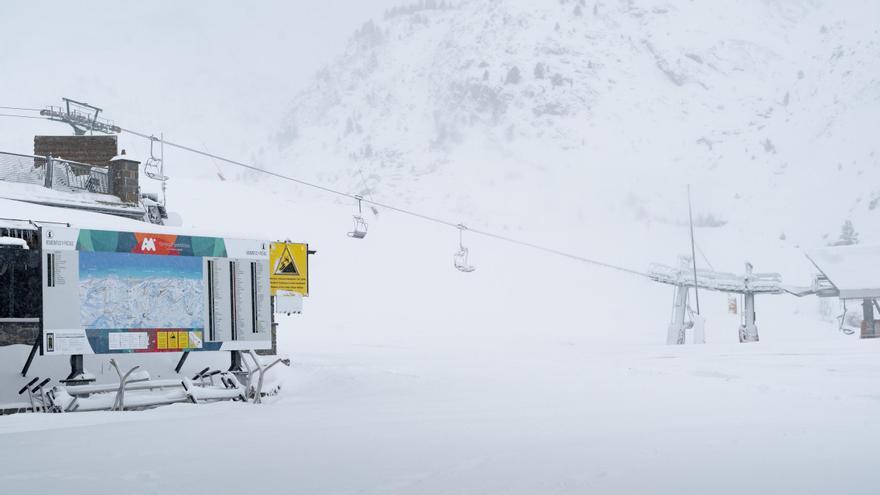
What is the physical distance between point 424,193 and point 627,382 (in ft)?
383

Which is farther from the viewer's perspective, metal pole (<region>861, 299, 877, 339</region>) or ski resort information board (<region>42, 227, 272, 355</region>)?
metal pole (<region>861, 299, 877, 339</region>)

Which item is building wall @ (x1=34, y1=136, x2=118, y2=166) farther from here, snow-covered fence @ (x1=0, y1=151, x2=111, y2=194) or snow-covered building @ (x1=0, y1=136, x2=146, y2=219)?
snow-covered building @ (x1=0, y1=136, x2=146, y2=219)

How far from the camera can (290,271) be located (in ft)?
79.2

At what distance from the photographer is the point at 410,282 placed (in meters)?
70.3

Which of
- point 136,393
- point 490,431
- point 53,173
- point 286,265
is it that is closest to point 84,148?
point 53,173

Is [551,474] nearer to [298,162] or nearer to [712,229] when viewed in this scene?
[712,229]

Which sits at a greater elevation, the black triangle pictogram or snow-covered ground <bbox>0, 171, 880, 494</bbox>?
the black triangle pictogram

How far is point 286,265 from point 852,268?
1468 inches

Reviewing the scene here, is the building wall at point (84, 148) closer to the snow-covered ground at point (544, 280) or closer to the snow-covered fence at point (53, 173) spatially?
the snow-covered fence at point (53, 173)

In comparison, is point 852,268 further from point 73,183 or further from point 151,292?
point 151,292

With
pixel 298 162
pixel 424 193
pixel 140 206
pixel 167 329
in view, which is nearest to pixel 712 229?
pixel 424 193

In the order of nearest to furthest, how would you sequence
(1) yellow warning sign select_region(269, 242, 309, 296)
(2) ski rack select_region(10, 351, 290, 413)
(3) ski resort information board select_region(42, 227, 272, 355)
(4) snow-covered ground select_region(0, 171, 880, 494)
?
(4) snow-covered ground select_region(0, 171, 880, 494), (2) ski rack select_region(10, 351, 290, 413), (3) ski resort information board select_region(42, 227, 272, 355), (1) yellow warning sign select_region(269, 242, 309, 296)

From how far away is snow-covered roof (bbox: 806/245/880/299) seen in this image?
4575cm

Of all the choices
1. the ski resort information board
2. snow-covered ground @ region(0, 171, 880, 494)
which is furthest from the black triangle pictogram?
the ski resort information board
